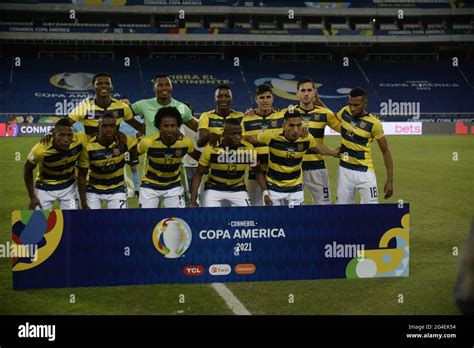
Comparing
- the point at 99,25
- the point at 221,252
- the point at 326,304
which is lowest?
the point at 326,304

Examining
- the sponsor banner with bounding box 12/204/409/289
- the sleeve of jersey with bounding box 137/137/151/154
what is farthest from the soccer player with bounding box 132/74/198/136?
the sponsor banner with bounding box 12/204/409/289

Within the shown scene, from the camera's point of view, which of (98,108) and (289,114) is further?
(98,108)

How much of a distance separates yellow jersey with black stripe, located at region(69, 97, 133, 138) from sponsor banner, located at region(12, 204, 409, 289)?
2.14 metres

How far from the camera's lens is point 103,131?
707 cm

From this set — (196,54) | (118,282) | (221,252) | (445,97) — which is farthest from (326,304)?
(196,54)

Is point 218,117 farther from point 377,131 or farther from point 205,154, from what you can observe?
point 377,131

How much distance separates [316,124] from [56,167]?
3.34 metres

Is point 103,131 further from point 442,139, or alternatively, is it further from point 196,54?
point 196,54

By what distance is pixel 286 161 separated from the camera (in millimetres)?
7371

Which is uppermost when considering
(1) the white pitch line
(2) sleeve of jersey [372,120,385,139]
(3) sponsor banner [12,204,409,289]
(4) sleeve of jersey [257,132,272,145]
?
(2) sleeve of jersey [372,120,385,139]

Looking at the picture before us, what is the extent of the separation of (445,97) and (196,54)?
625 inches

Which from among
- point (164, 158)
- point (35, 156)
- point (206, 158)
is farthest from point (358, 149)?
point (35, 156)

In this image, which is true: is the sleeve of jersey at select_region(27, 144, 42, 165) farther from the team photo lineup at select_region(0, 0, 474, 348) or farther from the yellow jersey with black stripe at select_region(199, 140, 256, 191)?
the yellow jersey with black stripe at select_region(199, 140, 256, 191)

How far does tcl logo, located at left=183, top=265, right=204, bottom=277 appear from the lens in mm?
6250
